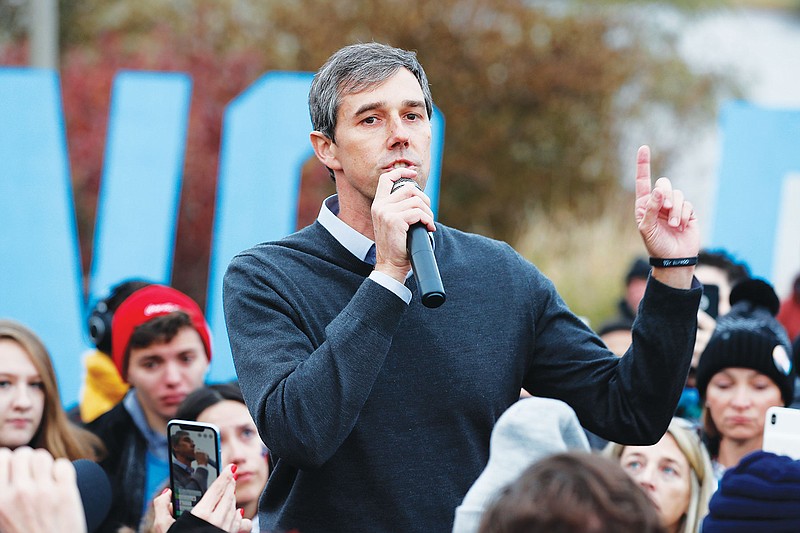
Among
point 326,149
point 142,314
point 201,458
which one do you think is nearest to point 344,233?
point 326,149

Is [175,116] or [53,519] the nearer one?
[53,519]

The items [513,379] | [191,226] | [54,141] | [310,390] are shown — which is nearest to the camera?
[310,390]

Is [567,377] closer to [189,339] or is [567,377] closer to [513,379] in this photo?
[513,379]

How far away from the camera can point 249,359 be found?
7.93 ft

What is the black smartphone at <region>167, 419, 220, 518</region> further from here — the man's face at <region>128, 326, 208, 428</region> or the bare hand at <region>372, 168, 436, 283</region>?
the man's face at <region>128, 326, 208, 428</region>

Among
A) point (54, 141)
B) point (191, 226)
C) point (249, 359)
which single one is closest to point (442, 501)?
point (249, 359)

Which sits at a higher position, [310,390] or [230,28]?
[230,28]

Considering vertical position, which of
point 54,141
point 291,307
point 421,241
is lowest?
Answer: point 291,307

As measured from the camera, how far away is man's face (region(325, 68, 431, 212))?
2.55m

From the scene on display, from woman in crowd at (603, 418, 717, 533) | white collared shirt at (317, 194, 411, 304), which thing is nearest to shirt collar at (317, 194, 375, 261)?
white collared shirt at (317, 194, 411, 304)

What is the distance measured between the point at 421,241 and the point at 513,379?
0.47 meters

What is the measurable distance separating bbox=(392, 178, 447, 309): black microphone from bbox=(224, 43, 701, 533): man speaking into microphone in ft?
0.07

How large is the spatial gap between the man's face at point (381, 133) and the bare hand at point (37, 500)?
99cm

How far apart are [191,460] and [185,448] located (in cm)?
4
